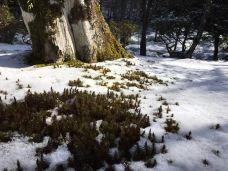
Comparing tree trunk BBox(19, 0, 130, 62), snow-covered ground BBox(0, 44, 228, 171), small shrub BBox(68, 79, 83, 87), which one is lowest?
snow-covered ground BBox(0, 44, 228, 171)

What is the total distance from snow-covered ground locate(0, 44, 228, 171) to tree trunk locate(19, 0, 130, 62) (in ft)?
2.76

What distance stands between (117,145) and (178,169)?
121 cm

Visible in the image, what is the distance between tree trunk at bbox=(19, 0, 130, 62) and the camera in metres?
12.1

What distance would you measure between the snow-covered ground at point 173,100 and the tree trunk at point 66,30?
2.76 ft

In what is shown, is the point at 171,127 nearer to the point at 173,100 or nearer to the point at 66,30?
the point at 173,100

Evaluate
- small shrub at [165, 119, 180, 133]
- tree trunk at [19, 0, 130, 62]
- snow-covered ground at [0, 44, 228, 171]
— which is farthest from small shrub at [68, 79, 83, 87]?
small shrub at [165, 119, 180, 133]

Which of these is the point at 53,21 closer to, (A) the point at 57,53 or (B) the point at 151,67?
(A) the point at 57,53

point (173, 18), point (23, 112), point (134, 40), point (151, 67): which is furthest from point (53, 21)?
point (134, 40)

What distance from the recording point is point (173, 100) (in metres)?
9.27

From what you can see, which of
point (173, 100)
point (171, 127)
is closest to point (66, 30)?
point (173, 100)

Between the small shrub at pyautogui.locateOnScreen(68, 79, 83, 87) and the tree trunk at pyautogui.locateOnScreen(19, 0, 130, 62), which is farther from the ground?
the tree trunk at pyautogui.locateOnScreen(19, 0, 130, 62)

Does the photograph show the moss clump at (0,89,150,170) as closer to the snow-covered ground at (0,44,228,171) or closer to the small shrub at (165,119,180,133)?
the snow-covered ground at (0,44,228,171)

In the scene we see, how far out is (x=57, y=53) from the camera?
12.4 m

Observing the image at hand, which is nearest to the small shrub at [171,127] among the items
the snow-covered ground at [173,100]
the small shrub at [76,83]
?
the snow-covered ground at [173,100]
